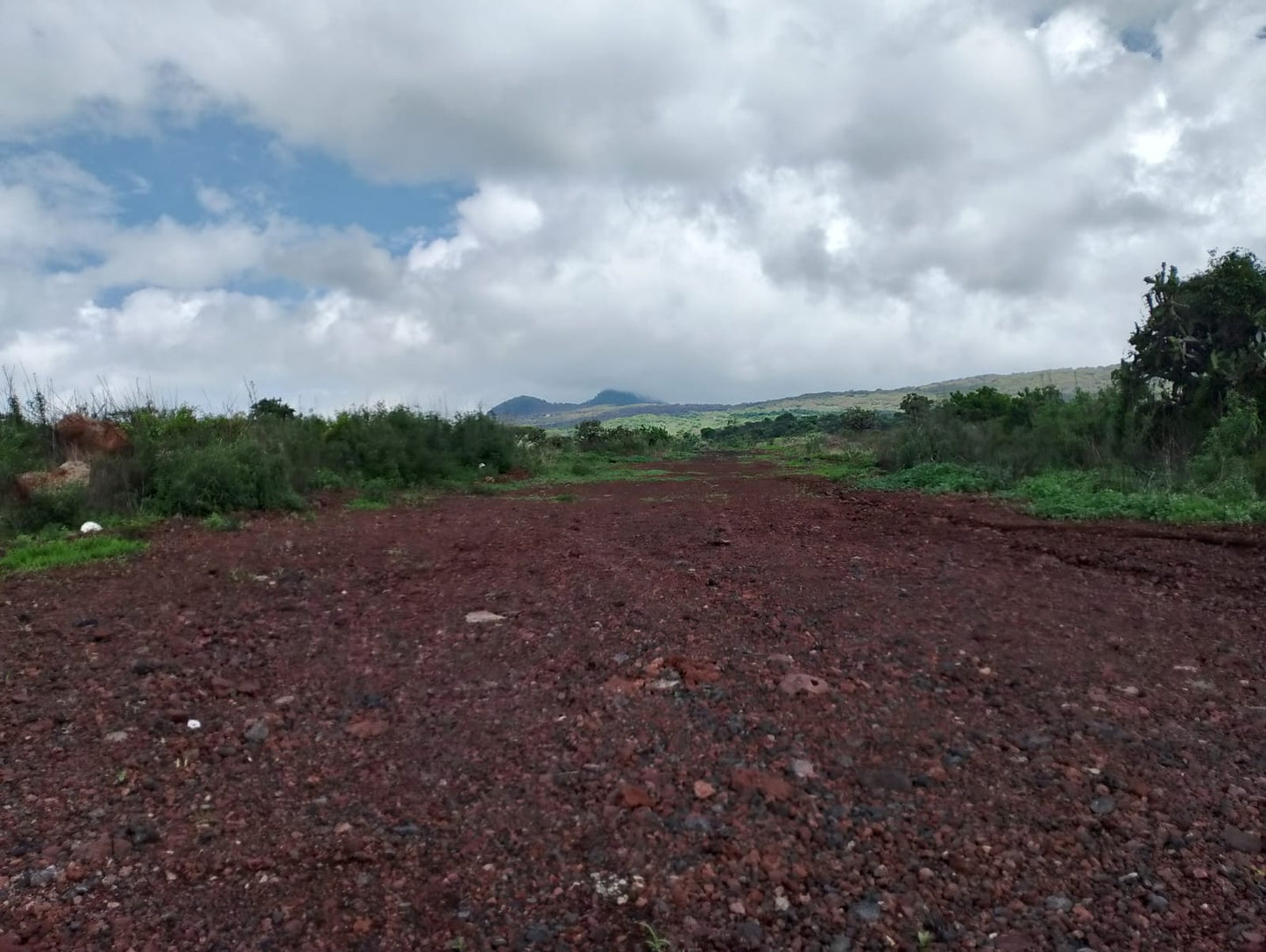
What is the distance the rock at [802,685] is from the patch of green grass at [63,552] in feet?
21.2

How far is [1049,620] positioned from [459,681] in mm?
3720

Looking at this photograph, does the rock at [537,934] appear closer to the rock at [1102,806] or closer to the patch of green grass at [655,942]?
the patch of green grass at [655,942]

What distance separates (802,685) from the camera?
416cm

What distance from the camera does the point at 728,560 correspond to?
24.7ft

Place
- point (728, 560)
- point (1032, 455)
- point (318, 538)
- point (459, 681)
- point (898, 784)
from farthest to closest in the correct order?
point (1032, 455) < point (318, 538) < point (728, 560) < point (459, 681) < point (898, 784)

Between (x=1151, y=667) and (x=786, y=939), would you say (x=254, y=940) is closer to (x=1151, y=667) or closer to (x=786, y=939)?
(x=786, y=939)

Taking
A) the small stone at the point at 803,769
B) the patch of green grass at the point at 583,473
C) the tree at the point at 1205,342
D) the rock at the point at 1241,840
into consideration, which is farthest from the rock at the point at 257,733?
the tree at the point at 1205,342

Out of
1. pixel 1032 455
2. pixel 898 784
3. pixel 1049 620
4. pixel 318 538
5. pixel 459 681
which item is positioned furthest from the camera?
pixel 1032 455

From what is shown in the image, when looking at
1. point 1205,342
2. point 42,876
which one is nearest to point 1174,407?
point 1205,342

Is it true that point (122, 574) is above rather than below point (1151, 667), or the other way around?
above

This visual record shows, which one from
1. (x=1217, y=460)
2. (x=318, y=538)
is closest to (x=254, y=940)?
(x=318, y=538)

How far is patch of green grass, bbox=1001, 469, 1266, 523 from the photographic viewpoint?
9172mm

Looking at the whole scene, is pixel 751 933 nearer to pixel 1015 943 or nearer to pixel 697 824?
pixel 697 824

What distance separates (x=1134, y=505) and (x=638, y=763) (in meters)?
8.78
